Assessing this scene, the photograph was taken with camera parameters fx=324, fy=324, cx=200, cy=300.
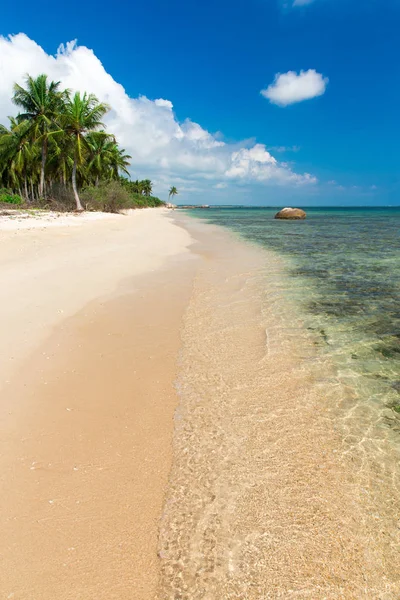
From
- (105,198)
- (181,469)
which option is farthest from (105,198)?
(181,469)

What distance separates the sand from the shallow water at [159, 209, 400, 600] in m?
0.24

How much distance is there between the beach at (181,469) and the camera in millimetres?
1889

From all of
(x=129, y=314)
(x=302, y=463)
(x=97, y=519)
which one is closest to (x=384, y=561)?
(x=302, y=463)

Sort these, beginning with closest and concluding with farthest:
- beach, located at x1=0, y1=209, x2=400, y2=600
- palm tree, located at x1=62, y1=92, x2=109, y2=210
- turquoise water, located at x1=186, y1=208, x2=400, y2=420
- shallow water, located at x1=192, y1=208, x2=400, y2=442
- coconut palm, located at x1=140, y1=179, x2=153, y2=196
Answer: beach, located at x1=0, y1=209, x2=400, y2=600 < shallow water, located at x1=192, y1=208, x2=400, y2=442 < turquoise water, located at x1=186, y1=208, x2=400, y2=420 < palm tree, located at x1=62, y1=92, x2=109, y2=210 < coconut palm, located at x1=140, y1=179, x2=153, y2=196

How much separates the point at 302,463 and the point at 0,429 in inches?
108

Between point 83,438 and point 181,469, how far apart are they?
956 millimetres

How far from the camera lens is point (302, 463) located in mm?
2748

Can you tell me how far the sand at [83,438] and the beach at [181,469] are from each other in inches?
0.4

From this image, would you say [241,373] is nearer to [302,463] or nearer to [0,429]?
[302,463]

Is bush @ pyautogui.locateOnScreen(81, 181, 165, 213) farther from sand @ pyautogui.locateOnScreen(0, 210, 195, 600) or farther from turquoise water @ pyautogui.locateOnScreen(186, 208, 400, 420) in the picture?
sand @ pyautogui.locateOnScreen(0, 210, 195, 600)

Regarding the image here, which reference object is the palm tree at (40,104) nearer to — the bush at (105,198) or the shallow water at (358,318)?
the bush at (105,198)

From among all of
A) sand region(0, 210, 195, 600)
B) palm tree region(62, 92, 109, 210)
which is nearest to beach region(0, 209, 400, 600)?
sand region(0, 210, 195, 600)

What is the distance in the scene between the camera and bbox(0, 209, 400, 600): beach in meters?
1.89

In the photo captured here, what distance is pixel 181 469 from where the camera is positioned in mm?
2664
